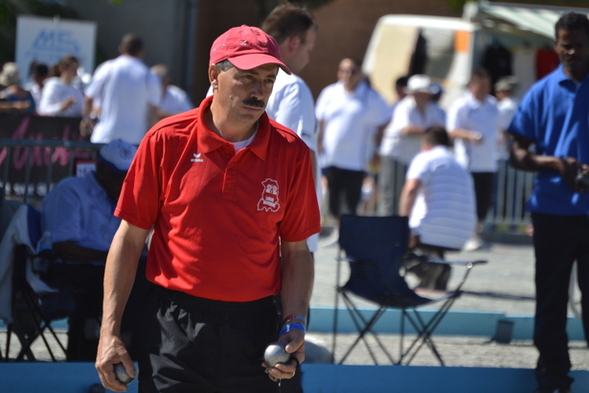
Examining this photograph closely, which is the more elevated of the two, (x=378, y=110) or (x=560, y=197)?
(x=560, y=197)

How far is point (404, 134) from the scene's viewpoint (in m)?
12.0

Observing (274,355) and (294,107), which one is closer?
(274,355)

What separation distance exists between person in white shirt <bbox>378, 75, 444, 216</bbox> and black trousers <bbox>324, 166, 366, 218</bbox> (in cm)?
123

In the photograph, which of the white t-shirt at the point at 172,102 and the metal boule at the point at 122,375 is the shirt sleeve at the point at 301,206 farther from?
the white t-shirt at the point at 172,102

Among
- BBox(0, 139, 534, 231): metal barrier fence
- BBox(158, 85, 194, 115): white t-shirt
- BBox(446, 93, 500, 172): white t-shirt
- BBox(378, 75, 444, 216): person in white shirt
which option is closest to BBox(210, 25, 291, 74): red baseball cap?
BBox(0, 139, 534, 231): metal barrier fence

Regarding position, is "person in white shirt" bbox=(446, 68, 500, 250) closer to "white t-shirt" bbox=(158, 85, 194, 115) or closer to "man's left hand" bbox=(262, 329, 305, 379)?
"white t-shirt" bbox=(158, 85, 194, 115)

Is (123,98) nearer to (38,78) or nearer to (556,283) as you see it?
(38,78)

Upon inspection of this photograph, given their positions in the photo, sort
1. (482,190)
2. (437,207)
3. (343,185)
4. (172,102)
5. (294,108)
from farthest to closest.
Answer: (172,102) < (482,190) < (343,185) < (437,207) < (294,108)

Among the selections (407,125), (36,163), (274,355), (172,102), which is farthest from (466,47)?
(274,355)

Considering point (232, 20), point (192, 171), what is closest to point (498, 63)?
point (232, 20)

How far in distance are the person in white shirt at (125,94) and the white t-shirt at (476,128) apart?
13.5 feet

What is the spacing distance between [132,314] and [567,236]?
2.42m

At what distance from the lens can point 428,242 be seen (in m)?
8.09

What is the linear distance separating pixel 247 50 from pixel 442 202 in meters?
5.46
